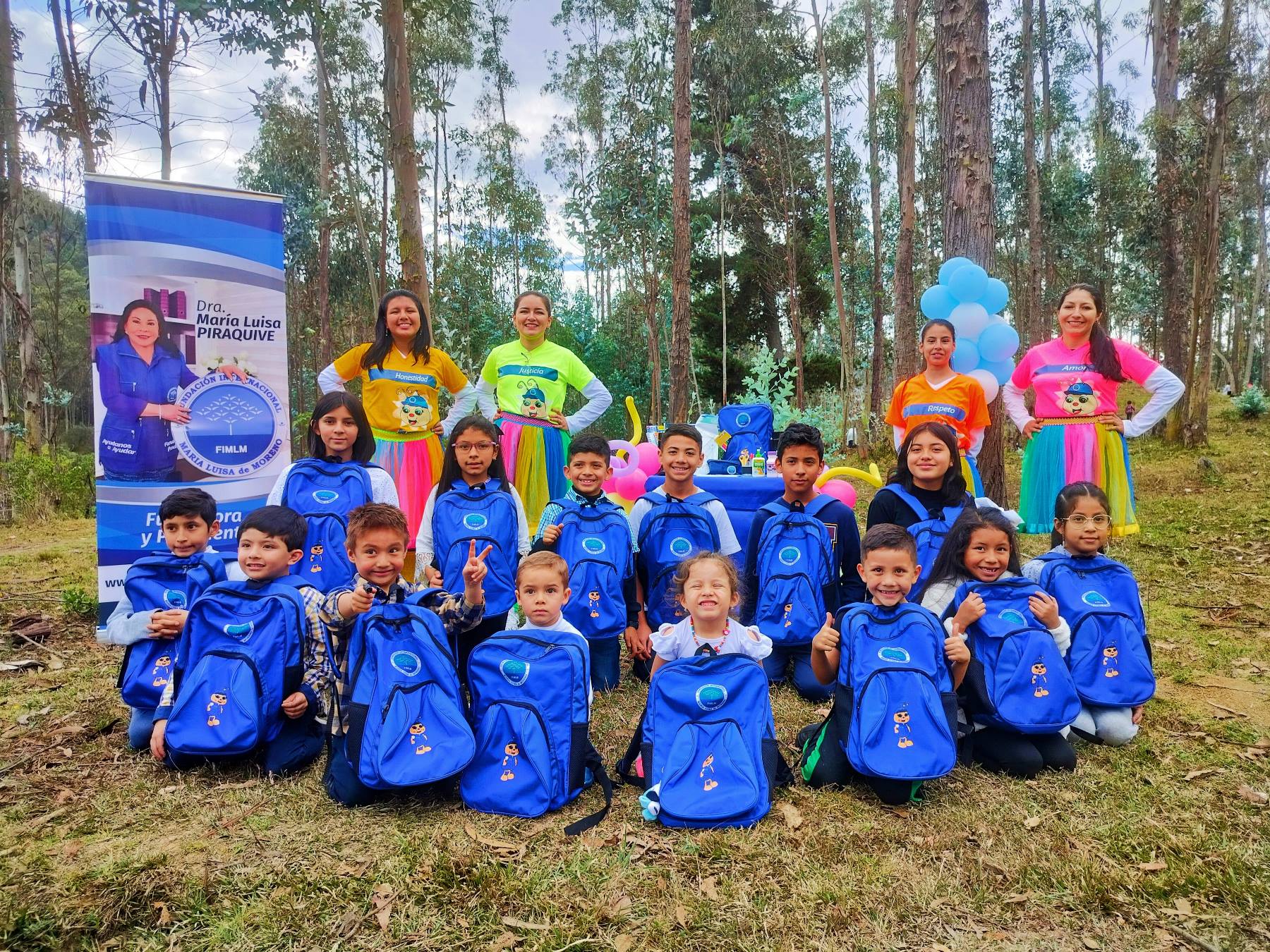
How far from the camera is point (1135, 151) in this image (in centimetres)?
2228

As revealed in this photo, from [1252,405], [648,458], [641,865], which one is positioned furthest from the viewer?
[1252,405]

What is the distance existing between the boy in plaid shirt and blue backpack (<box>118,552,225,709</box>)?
0.61 m

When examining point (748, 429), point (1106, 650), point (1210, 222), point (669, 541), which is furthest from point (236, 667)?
point (1210, 222)

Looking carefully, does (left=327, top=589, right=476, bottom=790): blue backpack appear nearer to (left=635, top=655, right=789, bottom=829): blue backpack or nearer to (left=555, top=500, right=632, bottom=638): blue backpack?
(left=635, top=655, right=789, bottom=829): blue backpack

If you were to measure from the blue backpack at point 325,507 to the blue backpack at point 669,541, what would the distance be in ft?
4.43

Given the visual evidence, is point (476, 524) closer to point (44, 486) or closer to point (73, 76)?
point (44, 486)

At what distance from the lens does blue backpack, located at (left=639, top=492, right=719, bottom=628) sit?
3.92 metres

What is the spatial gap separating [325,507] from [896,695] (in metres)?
2.54

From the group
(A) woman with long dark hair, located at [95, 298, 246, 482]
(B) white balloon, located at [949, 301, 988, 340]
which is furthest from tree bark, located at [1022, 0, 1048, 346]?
(A) woman with long dark hair, located at [95, 298, 246, 482]

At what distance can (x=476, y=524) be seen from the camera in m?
3.63

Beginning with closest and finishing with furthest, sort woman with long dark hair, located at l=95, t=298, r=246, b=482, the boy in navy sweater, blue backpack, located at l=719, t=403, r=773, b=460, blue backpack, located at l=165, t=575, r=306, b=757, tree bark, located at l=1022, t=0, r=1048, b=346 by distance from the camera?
blue backpack, located at l=165, t=575, r=306, b=757 → the boy in navy sweater → woman with long dark hair, located at l=95, t=298, r=246, b=482 → blue backpack, located at l=719, t=403, r=773, b=460 → tree bark, located at l=1022, t=0, r=1048, b=346

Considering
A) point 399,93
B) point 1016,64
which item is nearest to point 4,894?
point 399,93

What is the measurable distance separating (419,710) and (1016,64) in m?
23.6

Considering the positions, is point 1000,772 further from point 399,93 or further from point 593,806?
point 399,93
